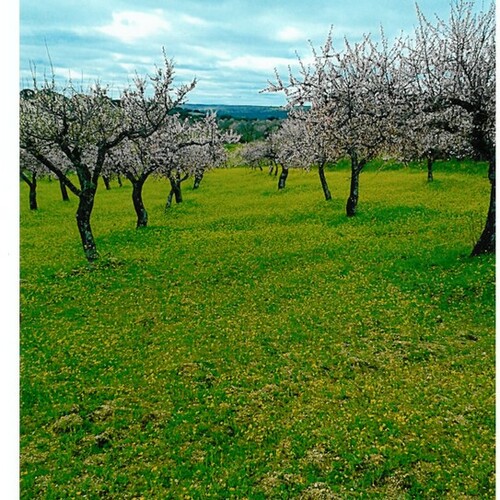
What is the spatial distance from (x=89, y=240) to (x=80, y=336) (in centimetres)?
1157

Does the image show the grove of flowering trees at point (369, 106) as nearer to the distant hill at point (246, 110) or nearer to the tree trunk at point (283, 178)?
the distant hill at point (246, 110)

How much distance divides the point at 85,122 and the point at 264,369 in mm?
17264

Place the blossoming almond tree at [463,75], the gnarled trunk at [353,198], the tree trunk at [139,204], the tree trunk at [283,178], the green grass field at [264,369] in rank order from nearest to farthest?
the green grass field at [264,369]
the blossoming almond tree at [463,75]
the gnarled trunk at [353,198]
the tree trunk at [139,204]
the tree trunk at [283,178]

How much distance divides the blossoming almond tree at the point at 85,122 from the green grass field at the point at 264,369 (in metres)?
4.01

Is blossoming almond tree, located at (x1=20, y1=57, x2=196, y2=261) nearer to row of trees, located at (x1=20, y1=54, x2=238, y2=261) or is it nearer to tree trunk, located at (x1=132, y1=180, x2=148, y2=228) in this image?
row of trees, located at (x1=20, y1=54, x2=238, y2=261)

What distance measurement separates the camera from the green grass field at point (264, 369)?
32.9 ft

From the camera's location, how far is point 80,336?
58.1 ft

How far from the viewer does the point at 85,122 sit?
26.4m

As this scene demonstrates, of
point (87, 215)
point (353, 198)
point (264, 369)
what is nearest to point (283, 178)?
point (353, 198)

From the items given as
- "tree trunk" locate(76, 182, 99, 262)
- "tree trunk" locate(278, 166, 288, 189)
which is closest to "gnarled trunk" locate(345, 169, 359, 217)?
"tree trunk" locate(76, 182, 99, 262)

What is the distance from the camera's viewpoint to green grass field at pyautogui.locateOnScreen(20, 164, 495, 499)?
32.9ft

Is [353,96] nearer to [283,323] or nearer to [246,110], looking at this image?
[283,323]

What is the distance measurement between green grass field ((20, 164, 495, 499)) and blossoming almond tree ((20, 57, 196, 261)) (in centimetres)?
401

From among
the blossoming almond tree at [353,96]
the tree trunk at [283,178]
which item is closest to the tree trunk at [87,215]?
the blossoming almond tree at [353,96]
